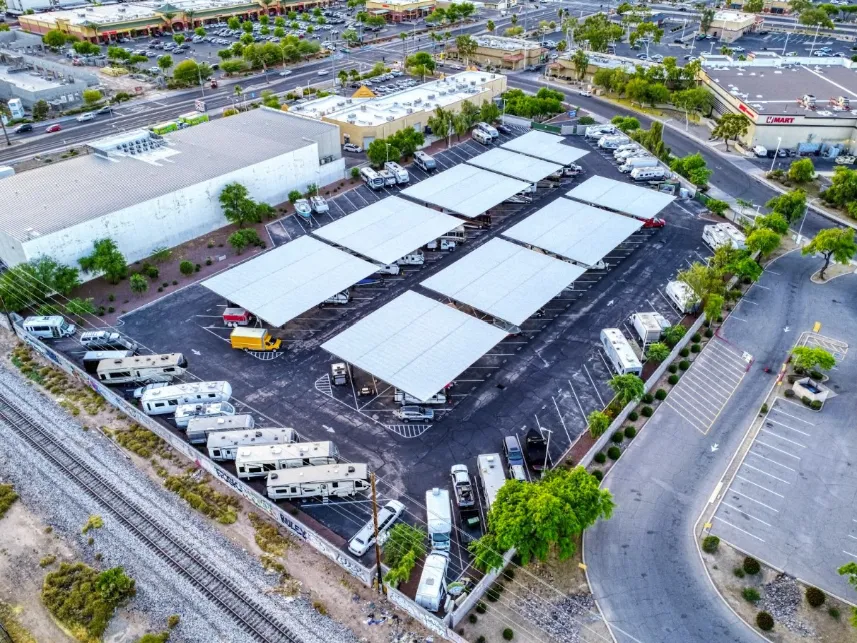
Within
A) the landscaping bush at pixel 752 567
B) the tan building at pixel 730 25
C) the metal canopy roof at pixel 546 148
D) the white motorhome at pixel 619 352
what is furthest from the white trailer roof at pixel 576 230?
the tan building at pixel 730 25

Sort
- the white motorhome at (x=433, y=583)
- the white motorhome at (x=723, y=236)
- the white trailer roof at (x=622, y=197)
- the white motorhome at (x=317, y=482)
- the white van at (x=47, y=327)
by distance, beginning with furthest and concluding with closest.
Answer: the white trailer roof at (x=622, y=197)
the white motorhome at (x=723, y=236)
the white van at (x=47, y=327)
the white motorhome at (x=317, y=482)
the white motorhome at (x=433, y=583)

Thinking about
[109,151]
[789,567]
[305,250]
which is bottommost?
[789,567]

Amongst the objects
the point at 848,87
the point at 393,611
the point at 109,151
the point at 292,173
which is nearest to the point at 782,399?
the point at 393,611

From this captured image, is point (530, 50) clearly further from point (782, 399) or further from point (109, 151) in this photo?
point (782, 399)

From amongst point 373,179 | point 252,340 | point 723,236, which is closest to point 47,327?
point 252,340

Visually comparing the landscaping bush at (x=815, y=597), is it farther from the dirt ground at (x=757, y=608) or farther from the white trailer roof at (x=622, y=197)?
the white trailer roof at (x=622, y=197)
